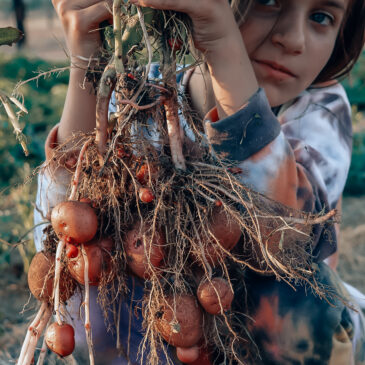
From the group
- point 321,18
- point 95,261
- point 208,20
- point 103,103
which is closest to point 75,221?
point 95,261

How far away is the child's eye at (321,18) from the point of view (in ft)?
3.84

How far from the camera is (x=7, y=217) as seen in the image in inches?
97.7

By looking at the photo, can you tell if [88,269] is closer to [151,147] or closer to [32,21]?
[151,147]

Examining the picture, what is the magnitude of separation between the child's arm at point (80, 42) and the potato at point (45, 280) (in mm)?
315

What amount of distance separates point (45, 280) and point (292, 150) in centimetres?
64

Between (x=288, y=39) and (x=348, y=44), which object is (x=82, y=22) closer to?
(x=288, y=39)

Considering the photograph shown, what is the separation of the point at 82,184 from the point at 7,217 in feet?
5.65

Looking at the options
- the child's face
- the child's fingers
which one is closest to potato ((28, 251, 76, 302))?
the child's fingers

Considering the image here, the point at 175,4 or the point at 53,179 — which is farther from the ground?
the point at 175,4

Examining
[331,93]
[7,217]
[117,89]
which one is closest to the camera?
[117,89]

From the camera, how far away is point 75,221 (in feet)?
2.73

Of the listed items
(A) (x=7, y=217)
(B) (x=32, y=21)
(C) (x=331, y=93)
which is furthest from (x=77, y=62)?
(B) (x=32, y=21)

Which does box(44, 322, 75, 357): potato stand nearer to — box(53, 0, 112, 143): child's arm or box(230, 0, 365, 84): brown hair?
box(53, 0, 112, 143): child's arm

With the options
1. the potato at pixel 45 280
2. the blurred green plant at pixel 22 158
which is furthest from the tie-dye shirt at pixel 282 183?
the blurred green plant at pixel 22 158
